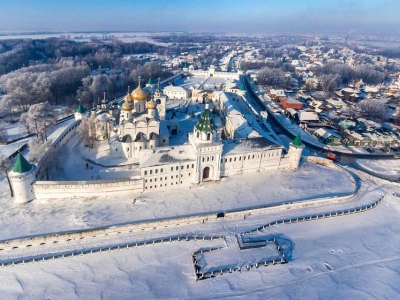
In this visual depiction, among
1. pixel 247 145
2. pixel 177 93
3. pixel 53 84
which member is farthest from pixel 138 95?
pixel 53 84

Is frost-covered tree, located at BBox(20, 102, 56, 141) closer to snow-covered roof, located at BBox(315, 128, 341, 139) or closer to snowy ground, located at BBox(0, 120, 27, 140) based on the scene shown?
snowy ground, located at BBox(0, 120, 27, 140)

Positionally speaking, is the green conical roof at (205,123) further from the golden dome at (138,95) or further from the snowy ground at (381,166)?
the snowy ground at (381,166)

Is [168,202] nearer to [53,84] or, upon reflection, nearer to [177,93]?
[177,93]

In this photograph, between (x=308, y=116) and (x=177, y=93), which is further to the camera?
(x=177, y=93)

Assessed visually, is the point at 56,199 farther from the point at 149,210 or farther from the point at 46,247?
the point at 149,210

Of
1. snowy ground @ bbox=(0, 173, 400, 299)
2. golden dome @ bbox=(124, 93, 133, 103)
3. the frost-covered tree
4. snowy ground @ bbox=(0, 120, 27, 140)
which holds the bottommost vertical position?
snowy ground @ bbox=(0, 173, 400, 299)

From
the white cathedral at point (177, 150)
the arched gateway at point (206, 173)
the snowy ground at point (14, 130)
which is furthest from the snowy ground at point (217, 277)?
the snowy ground at point (14, 130)

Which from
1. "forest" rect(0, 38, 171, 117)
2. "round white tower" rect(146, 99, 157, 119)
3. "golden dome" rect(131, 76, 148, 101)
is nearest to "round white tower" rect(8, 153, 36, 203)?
"round white tower" rect(146, 99, 157, 119)
